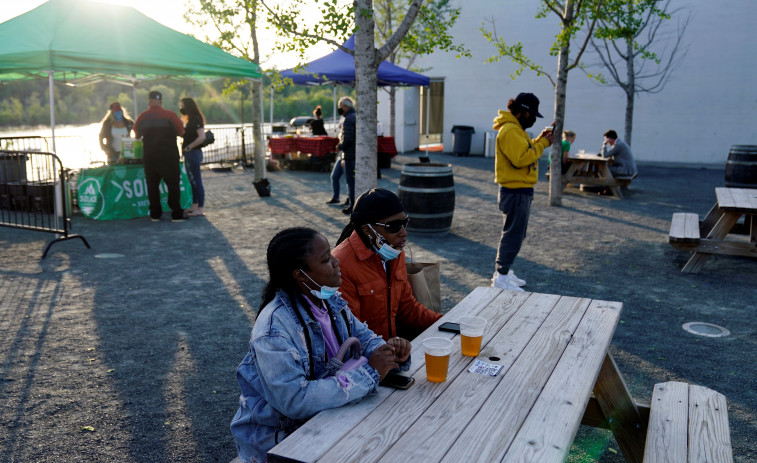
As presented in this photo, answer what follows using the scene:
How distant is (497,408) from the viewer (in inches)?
83.2

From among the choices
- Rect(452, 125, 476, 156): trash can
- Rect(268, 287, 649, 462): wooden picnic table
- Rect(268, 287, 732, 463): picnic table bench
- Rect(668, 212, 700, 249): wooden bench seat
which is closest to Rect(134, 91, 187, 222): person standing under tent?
Rect(668, 212, 700, 249): wooden bench seat

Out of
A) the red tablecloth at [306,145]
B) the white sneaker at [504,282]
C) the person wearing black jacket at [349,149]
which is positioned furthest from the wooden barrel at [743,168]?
the red tablecloth at [306,145]

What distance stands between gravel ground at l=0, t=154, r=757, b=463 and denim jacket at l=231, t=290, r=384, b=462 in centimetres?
124

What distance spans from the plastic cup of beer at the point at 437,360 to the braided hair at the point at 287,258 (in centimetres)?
55

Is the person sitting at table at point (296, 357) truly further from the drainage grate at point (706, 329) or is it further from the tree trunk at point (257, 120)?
the tree trunk at point (257, 120)

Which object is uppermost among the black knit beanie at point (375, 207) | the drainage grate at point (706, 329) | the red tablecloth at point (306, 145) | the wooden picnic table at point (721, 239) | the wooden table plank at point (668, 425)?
the red tablecloth at point (306, 145)

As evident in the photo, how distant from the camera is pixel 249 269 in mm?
7203

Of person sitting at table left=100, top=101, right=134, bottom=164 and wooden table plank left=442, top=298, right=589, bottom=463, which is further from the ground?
person sitting at table left=100, top=101, right=134, bottom=164

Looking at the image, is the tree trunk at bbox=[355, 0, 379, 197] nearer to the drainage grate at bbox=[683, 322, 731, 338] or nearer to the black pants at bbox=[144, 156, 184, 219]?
the black pants at bbox=[144, 156, 184, 219]

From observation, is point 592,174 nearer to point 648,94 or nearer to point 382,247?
point 648,94

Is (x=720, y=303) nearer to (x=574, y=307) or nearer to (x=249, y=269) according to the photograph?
(x=574, y=307)

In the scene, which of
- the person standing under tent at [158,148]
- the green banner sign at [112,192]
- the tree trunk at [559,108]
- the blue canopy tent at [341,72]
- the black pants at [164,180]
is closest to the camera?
the person standing under tent at [158,148]

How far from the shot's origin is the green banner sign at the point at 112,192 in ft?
33.3

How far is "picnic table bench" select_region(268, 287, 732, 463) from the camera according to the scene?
185cm
